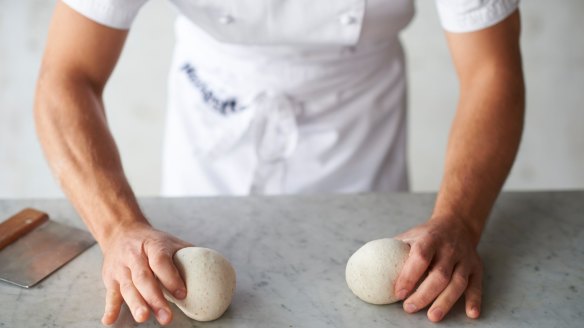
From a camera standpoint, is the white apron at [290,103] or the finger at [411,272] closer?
the finger at [411,272]

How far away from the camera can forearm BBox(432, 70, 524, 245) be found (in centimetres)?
125

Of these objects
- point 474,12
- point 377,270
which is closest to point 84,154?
point 377,270

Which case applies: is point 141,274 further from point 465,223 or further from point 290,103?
point 290,103

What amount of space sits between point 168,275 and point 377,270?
0.33 meters

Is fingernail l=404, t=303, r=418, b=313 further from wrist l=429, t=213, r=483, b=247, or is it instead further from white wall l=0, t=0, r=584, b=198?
white wall l=0, t=0, r=584, b=198

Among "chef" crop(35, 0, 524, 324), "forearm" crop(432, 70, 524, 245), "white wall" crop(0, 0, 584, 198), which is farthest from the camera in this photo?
"white wall" crop(0, 0, 584, 198)

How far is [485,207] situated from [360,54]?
0.51 metres

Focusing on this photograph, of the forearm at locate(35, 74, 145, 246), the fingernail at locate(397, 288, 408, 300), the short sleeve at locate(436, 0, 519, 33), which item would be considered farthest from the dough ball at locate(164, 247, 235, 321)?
the short sleeve at locate(436, 0, 519, 33)

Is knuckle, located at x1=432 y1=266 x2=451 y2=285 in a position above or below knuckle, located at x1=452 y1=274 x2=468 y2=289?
above

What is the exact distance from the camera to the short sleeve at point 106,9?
4.17 ft

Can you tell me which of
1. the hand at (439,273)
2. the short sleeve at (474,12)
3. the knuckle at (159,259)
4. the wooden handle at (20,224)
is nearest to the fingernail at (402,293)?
the hand at (439,273)

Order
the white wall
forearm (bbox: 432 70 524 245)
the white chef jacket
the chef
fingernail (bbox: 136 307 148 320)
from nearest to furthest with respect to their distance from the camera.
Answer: fingernail (bbox: 136 307 148 320) → the chef → forearm (bbox: 432 70 524 245) → the white chef jacket → the white wall

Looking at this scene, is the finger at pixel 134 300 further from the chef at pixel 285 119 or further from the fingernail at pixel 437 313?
the fingernail at pixel 437 313

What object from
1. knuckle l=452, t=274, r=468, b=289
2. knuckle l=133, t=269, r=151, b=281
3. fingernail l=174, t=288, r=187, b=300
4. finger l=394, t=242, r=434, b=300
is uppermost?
knuckle l=133, t=269, r=151, b=281
